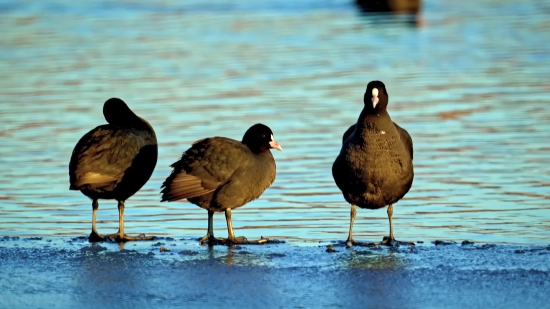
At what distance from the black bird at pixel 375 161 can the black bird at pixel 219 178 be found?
0.64 meters

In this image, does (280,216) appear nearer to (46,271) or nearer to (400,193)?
(400,193)

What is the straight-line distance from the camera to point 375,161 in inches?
300

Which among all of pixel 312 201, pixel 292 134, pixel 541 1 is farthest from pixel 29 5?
pixel 312 201

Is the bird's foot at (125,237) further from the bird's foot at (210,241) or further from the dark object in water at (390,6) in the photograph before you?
the dark object in water at (390,6)

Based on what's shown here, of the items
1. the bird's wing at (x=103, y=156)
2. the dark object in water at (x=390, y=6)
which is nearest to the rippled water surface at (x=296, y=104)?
the dark object in water at (x=390, y=6)

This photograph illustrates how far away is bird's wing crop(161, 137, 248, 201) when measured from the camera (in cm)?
773

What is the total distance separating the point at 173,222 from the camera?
917 centimetres

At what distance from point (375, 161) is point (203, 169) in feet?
4.13

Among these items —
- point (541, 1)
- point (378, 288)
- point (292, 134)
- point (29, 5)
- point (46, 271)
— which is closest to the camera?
point (378, 288)

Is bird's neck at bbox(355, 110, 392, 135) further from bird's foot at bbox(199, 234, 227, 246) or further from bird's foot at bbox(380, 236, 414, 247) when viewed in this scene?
bird's foot at bbox(199, 234, 227, 246)

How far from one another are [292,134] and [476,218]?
4.47 meters

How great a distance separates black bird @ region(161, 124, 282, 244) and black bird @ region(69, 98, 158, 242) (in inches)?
18.5

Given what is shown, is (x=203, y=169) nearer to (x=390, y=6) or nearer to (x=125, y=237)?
(x=125, y=237)

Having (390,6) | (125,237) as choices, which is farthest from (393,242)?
(390,6)
